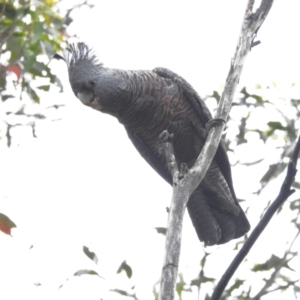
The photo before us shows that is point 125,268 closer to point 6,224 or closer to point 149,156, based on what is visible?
point 149,156

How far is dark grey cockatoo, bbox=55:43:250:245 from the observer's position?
469 cm

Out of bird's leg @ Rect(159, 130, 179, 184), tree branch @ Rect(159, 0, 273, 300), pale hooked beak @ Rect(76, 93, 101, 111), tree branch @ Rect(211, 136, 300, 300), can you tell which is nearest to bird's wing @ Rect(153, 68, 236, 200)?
bird's leg @ Rect(159, 130, 179, 184)

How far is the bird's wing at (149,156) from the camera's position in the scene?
5129 mm

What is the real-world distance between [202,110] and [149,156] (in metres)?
0.56

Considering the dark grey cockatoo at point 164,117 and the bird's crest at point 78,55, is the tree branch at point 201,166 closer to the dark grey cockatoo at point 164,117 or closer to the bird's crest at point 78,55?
the dark grey cockatoo at point 164,117

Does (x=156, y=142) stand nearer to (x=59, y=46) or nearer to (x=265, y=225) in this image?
(x=59, y=46)

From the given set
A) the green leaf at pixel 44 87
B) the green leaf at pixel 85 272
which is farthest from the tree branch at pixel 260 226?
the green leaf at pixel 44 87

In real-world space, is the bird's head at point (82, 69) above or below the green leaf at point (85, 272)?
above

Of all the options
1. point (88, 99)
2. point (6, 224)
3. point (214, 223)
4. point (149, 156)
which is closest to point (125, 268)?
point (214, 223)

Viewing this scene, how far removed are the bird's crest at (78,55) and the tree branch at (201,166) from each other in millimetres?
1349

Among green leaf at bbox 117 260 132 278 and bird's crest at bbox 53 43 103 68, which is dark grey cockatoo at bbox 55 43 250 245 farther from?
green leaf at bbox 117 260 132 278

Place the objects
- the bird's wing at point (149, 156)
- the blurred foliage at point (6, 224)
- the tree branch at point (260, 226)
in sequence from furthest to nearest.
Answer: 1. the bird's wing at point (149, 156)
2. the blurred foliage at point (6, 224)
3. the tree branch at point (260, 226)

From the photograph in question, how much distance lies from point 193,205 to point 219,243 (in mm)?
360

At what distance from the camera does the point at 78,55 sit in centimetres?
482
